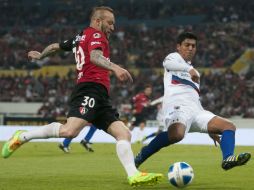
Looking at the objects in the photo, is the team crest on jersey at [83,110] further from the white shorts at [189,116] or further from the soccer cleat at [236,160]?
the soccer cleat at [236,160]

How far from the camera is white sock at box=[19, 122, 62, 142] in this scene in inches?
333

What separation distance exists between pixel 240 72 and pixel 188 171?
88.6 ft

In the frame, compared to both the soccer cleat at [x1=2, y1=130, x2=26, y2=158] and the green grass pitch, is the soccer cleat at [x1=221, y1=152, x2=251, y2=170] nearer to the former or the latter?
the green grass pitch

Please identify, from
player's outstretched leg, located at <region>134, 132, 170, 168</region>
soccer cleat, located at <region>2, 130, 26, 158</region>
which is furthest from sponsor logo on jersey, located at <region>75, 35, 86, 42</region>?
player's outstretched leg, located at <region>134, 132, 170, 168</region>

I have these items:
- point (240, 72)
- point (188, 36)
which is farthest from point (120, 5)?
point (188, 36)

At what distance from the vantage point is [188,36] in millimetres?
9391

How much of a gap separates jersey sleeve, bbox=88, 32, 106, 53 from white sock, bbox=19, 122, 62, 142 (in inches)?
43.1

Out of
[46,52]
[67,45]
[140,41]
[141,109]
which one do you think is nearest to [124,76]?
[67,45]

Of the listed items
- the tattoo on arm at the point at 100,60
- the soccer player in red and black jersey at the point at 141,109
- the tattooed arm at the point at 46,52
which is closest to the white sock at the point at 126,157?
the tattoo on arm at the point at 100,60

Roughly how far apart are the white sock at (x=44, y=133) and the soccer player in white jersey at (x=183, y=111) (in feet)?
4.88

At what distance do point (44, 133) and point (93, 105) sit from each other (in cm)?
81

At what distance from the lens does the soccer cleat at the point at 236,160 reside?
26.1ft

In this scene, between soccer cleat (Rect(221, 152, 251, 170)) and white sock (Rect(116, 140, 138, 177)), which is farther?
soccer cleat (Rect(221, 152, 251, 170))

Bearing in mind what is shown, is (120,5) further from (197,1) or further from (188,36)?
(188,36)
